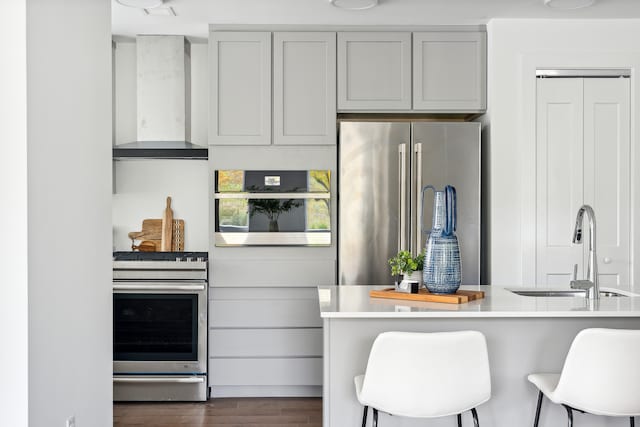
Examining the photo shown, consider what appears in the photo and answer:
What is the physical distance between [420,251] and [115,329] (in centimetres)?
194

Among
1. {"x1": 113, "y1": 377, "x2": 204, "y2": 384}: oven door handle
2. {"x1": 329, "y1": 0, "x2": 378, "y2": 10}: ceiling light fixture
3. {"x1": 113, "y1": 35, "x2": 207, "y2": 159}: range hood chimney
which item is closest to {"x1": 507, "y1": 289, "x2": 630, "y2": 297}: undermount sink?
{"x1": 329, "y1": 0, "x2": 378, "y2": 10}: ceiling light fixture

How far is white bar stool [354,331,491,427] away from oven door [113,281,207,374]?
1.96 metres

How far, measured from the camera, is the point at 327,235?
4070 millimetres

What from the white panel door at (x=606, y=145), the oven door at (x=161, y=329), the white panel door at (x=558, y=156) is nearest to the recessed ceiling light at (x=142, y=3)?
the oven door at (x=161, y=329)

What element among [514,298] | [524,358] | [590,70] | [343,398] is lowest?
[343,398]

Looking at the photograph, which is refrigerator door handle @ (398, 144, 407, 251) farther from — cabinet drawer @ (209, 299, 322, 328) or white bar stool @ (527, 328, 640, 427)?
white bar stool @ (527, 328, 640, 427)

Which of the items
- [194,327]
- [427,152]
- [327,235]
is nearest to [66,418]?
[194,327]

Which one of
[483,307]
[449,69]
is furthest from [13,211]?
[449,69]

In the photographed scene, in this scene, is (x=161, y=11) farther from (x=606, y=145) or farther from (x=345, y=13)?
(x=606, y=145)

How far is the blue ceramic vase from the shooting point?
105 inches

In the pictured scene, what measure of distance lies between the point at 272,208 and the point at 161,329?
1.01 meters

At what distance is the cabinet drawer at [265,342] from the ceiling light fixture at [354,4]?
1972 mm

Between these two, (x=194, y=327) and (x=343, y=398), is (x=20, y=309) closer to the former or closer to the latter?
(x=343, y=398)

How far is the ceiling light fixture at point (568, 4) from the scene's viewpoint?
3.63 m
